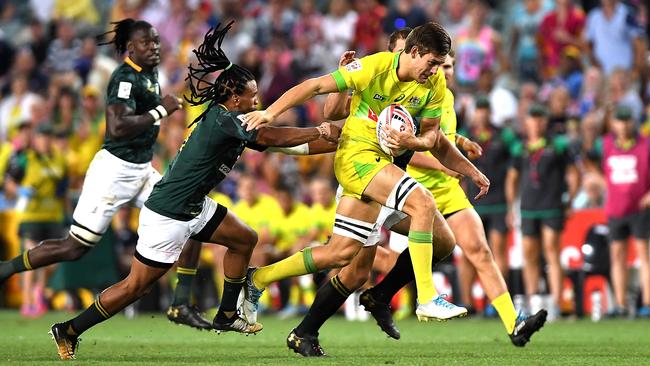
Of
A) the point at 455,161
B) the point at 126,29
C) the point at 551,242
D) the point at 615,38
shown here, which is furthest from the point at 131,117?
the point at 615,38

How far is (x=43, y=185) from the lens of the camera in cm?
1576

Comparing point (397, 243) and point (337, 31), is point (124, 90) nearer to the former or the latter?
point (397, 243)

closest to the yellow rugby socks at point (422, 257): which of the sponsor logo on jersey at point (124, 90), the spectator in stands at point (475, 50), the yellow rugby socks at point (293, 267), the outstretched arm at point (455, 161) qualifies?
the yellow rugby socks at point (293, 267)

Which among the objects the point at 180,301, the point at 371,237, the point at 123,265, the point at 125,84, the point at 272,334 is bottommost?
the point at 123,265

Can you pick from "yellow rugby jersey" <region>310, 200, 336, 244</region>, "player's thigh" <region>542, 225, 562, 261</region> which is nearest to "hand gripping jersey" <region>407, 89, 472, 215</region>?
"player's thigh" <region>542, 225, 562, 261</region>

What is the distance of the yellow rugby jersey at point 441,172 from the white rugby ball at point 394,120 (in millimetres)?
1330

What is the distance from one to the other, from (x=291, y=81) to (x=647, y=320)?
22.8 ft

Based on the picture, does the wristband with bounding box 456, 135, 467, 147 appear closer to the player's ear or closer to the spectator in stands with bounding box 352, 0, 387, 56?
the player's ear

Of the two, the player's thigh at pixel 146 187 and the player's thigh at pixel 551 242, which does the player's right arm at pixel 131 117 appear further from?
the player's thigh at pixel 551 242

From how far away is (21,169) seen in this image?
1594 cm

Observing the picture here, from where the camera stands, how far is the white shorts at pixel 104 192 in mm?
10578

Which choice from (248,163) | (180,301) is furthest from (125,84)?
(248,163)

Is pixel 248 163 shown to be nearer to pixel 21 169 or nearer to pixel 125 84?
pixel 21 169

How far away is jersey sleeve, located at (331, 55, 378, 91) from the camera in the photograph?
8445 millimetres
